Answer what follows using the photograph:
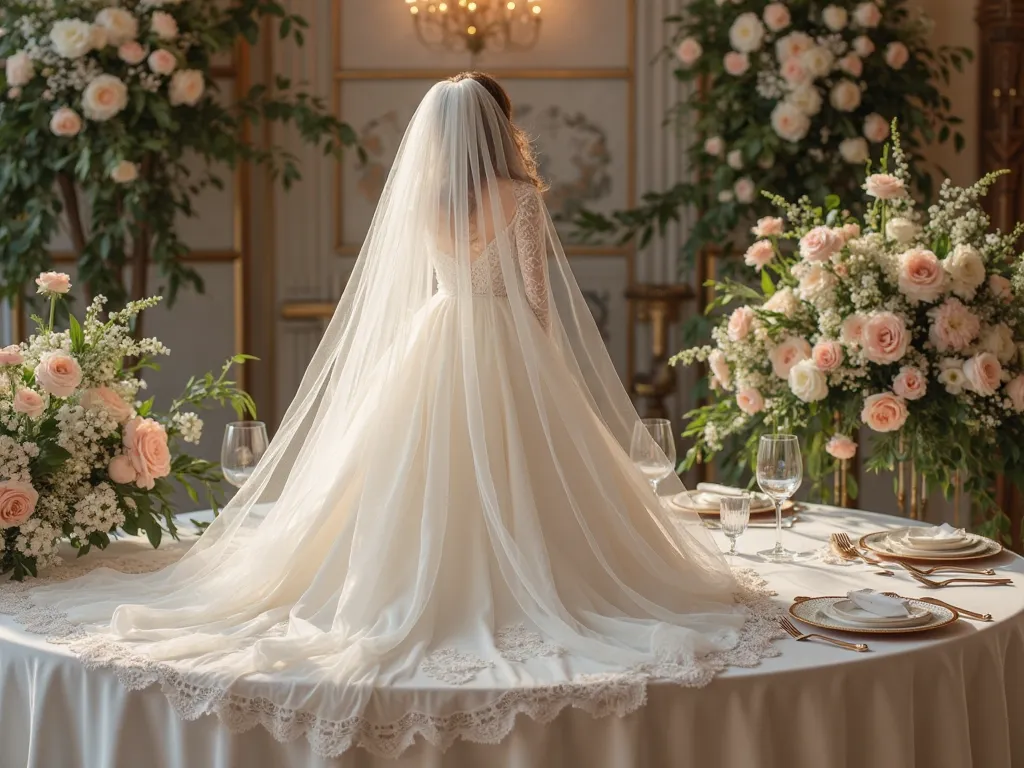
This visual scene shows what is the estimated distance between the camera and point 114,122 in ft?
15.7

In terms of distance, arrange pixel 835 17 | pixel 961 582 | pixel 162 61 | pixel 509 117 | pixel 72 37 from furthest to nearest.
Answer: pixel 835 17 < pixel 162 61 < pixel 72 37 < pixel 509 117 < pixel 961 582

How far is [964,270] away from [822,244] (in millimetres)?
371

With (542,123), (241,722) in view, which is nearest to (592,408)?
(241,722)

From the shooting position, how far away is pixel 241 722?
2.14m

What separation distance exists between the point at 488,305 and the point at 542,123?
3088 mm

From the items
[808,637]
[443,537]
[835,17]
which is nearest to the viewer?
[808,637]

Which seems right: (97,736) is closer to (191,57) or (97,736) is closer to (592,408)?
(592,408)

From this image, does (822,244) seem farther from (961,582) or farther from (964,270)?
(961,582)

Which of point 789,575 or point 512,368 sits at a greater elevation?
point 512,368

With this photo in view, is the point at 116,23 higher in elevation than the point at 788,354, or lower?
higher

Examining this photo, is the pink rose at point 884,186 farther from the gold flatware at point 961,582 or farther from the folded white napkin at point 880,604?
the folded white napkin at point 880,604

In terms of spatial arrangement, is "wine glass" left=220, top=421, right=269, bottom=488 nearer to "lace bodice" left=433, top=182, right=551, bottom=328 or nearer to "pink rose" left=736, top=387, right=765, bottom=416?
"lace bodice" left=433, top=182, right=551, bottom=328

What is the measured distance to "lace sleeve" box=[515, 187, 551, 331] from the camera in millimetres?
2834

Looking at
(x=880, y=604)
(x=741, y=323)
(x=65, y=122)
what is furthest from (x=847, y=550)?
(x=65, y=122)
